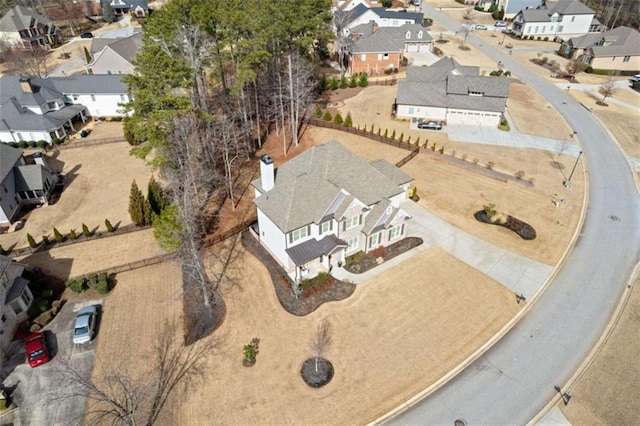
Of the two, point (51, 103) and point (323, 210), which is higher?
point (323, 210)

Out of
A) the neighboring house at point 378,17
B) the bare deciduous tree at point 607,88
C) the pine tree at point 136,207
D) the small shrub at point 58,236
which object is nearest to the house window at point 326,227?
the pine tree at point 136,207

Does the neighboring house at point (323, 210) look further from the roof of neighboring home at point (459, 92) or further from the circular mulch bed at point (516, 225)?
the roof of neighboring home at point (459, 92)

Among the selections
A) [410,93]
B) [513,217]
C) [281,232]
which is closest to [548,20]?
[410,93]

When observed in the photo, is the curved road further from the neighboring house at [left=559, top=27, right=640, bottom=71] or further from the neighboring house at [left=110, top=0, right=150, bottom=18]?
the neighboring house at [left=110, top=0, right=150, bottom=18]

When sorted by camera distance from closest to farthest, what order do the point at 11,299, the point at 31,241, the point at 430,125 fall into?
the point at 11,299, the point at 31,241, the point at 430,125

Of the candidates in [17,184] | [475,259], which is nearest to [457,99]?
[475,259]

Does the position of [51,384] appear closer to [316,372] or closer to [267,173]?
[316,372]
